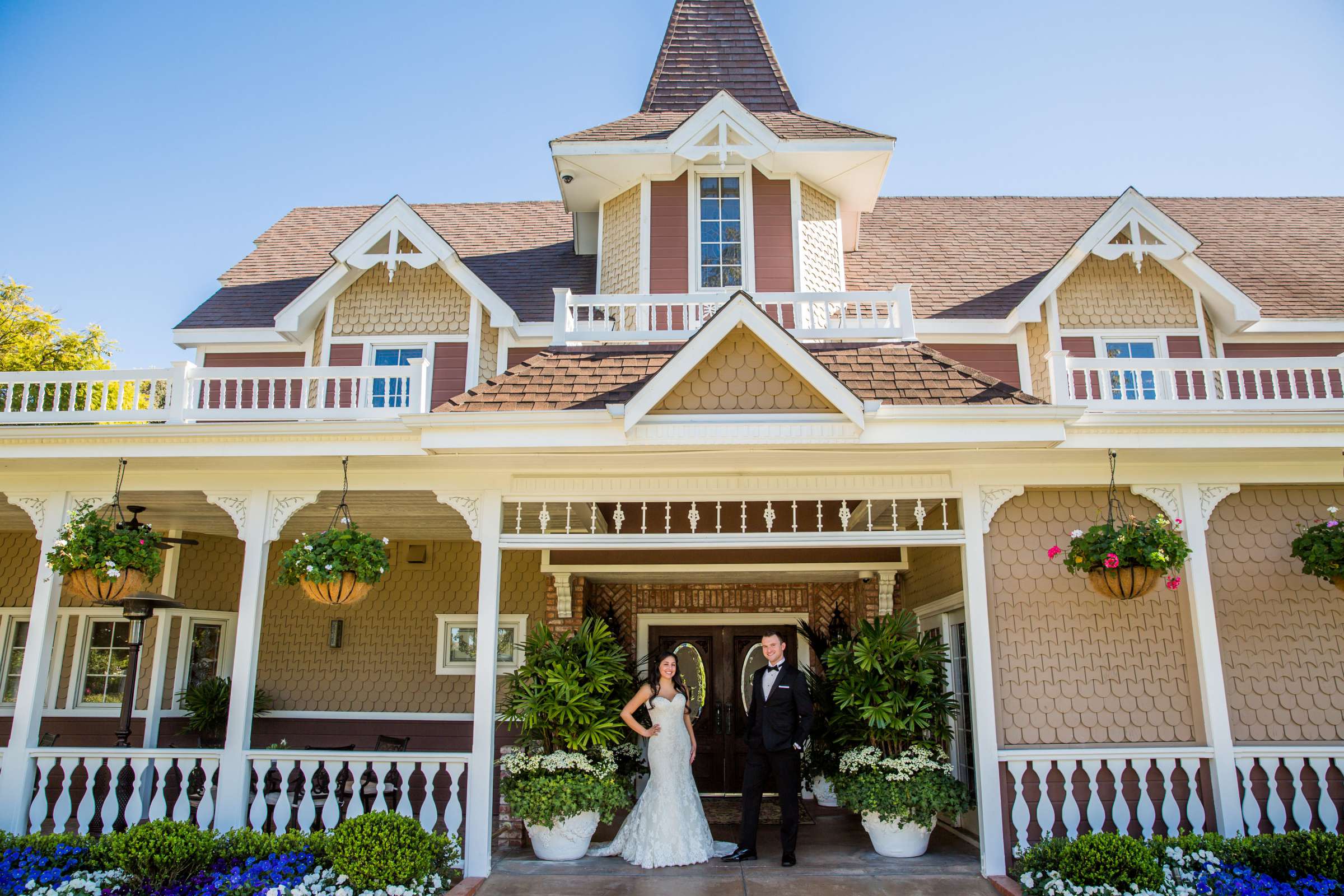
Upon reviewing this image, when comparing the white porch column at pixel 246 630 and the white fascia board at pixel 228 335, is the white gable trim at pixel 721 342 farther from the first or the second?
the white fascia board at pixel 228 335

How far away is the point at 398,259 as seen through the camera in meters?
10.9

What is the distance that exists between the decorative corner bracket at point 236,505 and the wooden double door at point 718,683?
17.1 ft

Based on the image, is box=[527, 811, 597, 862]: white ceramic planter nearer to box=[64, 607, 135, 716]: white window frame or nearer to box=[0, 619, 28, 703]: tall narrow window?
box=[64, 607, 135, 716]: white window frame

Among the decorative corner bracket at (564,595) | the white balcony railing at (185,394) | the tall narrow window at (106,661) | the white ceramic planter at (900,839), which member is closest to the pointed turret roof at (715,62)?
the white balcony railing at (185,394)

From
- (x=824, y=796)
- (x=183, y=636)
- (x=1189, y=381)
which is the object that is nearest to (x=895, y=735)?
(x=824, y=796)

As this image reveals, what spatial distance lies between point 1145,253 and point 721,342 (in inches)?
262

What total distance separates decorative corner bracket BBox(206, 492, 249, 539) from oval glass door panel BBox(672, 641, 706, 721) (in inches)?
213

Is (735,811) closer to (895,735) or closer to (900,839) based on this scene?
(900,839)

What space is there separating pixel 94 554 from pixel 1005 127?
988cm

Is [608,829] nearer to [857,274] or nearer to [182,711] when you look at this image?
[182,711]

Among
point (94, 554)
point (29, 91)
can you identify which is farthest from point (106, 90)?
point (94, 554)

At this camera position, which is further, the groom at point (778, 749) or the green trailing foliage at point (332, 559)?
the groom at point (778, 749)

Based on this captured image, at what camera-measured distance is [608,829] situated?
892 cm

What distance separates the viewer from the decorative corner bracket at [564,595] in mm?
10172
